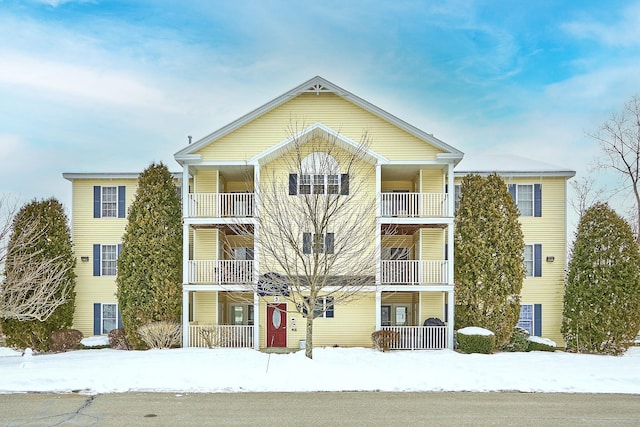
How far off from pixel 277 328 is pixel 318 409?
419 inches

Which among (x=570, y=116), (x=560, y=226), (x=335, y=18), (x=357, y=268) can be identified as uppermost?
(x=335, y=18)

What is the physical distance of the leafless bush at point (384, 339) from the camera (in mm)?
20625

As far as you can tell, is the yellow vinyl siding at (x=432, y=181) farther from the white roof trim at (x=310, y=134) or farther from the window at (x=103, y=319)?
the window at (x=103, y=319)

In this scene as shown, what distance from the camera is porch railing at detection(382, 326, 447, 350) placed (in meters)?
21.1

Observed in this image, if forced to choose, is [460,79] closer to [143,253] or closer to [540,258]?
[540,258]

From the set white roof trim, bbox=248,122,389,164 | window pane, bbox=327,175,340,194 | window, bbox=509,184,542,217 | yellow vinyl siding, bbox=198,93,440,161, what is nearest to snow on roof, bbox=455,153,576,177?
window, bbox=509,184,542,217

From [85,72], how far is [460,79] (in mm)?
16889

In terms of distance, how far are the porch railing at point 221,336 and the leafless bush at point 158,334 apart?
2.81ft

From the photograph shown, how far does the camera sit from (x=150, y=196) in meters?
21.4

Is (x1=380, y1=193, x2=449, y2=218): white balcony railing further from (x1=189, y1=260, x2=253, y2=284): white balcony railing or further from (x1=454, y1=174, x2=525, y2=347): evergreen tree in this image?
(x1=189, y1=260, x2=253, y2=284): white balcony railing

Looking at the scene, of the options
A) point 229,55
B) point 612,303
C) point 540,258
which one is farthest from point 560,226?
point 229,55

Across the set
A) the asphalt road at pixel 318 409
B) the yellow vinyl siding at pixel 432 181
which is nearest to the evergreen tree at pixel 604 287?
the yellow vinyl siding at pixel 432 181

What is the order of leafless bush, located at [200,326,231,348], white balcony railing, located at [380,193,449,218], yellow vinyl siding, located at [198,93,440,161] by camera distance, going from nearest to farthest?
leafless bush, located at [200,326,231,348]
white balcony railing, located at [380,193,449,218]
yellow vinyl siding, located at [198,93,440,161]

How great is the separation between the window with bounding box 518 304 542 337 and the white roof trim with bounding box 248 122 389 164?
9623 millimetres
